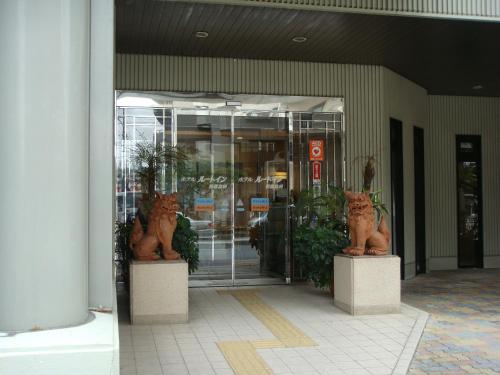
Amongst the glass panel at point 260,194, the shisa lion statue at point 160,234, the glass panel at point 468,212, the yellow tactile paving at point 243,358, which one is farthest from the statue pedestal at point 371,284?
the glass panel at point 468,212

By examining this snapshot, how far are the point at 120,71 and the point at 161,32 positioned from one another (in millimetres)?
1497

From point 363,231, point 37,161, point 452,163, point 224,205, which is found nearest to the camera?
point 37,161

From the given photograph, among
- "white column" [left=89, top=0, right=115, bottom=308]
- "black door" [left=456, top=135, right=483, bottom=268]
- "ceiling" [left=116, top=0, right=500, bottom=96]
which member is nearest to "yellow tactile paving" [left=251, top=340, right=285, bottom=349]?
"white column" [left=89, top=0, right=115, bottom=308]

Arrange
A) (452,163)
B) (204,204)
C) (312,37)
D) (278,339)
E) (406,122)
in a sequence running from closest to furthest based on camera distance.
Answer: (278,339)
(312,37)
(204,204)
(406,122)
(452,163)

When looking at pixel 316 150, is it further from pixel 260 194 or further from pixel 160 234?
pixel 160 234

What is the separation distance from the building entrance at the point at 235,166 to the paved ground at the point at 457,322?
2480 millimetres

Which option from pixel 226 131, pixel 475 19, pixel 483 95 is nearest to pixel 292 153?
pixel 226 131

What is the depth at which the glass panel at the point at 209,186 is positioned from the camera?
979 cm

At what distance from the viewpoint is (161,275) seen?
6910mm

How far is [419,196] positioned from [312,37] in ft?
16.3

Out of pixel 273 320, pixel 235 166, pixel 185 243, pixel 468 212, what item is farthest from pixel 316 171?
pixel 468 212

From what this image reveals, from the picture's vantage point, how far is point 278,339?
6203mm

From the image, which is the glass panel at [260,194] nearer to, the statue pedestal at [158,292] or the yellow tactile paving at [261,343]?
the yellow tactile paving at [261,343]

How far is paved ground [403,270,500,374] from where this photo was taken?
5.38 metres
